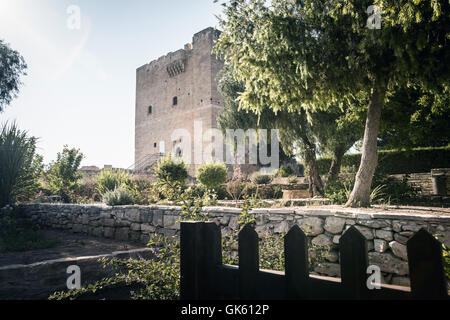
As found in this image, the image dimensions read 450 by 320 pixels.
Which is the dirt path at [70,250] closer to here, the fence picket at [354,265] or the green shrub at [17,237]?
the green shrub at [17,237]

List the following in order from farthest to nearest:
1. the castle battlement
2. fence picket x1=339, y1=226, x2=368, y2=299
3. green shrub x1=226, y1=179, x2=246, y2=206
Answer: the castle battlement
green shrub x1=226, y1=179, x2=246, y2=206
fence picket x1=339, y1=226, x2=368, y2=299

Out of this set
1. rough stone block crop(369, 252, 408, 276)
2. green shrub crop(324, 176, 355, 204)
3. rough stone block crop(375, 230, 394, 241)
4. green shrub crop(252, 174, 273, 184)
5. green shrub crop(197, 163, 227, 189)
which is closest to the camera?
rough stone block crop(369, 252, 408, 276)

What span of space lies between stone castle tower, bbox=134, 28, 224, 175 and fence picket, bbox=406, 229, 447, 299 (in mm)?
21044

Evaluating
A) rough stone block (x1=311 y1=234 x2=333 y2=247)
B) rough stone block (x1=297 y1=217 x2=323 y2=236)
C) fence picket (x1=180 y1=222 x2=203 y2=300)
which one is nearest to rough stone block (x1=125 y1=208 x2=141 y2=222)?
rough stone block (x1=297 y1=217 x2=323 y2=236)

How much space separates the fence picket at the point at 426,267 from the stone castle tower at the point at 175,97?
69.0ft

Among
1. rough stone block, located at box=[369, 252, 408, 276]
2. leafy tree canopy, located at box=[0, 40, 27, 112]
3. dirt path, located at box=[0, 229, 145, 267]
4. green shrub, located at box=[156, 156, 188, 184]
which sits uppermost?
leafy tree canopy, located at box=[0, 40, 27, 112]

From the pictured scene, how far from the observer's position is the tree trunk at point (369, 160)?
4.48 metres

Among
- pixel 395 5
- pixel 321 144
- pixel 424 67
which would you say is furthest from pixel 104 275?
pixel 321 144

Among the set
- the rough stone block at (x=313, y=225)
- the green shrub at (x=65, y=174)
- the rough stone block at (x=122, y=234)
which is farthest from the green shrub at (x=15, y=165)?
the rough stone block at (x=313, y=225)

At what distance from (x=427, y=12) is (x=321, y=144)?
21.5 ft

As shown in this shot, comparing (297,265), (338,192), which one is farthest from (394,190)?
(297,265)

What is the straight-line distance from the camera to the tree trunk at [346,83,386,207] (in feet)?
14.7

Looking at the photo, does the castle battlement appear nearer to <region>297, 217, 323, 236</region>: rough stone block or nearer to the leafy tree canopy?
the leafy tree canopy
